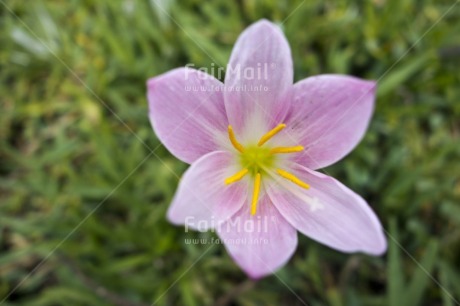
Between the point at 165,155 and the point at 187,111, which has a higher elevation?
the point at 187,111

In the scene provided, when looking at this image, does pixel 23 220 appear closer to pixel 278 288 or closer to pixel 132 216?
pixel 132 216

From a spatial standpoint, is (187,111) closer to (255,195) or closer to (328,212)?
(255,195)

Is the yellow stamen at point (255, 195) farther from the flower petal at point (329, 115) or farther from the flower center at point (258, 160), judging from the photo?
the flower petal at point (329, 115)

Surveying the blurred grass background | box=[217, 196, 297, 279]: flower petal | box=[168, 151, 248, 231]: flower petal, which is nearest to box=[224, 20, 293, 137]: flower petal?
box=[168, 151, 248, 231]: flower petal

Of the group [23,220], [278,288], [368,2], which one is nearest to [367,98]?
[278,288]

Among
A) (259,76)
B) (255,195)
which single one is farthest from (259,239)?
(259,76)

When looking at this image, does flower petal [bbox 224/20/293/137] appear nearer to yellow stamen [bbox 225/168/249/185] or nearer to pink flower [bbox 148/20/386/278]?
pink flower [bbox 148/20/386/278]
